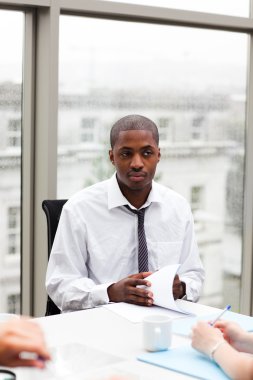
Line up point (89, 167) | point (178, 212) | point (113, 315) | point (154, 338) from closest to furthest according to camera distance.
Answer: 1. point (154, 338)
2. point (113, 315)
3. point (178, 212)
4. point (89, 167)

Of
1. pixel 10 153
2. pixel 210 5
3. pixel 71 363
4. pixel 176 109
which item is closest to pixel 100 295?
pixel 71 363

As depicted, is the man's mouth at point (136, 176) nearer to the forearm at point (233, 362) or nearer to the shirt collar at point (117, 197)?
the shirt collar at point (117, 197)

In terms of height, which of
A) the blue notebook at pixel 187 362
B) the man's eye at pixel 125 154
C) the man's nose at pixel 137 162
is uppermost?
the man's eye at pixel 125 154

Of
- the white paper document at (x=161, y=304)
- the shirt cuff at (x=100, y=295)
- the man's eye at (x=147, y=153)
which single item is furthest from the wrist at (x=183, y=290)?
the man's eye at (x=147, y=153)

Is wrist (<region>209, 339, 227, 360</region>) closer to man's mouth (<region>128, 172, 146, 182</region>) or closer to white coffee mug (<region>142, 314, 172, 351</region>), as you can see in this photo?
white coffee mug (<region>142, 314, 172, 351</region>)

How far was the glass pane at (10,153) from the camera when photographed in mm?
3174

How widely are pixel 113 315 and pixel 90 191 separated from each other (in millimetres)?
704

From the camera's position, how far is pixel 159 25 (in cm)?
363

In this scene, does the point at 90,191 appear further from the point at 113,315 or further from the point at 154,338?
the point at 154,338

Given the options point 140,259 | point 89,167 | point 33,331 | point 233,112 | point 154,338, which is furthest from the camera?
point 233,112

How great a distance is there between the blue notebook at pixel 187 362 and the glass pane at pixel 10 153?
1628mm

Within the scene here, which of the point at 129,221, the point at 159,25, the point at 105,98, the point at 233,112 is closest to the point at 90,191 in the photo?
the point at 129,221

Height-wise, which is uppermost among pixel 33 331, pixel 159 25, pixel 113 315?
pixel 159 25

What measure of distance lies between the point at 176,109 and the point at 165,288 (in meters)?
1.72
